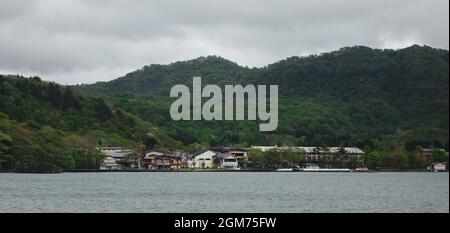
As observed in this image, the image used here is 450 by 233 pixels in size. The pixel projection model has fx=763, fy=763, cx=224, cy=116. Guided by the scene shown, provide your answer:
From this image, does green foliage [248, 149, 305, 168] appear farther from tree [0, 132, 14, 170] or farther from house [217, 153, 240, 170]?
tree [0, 132, 14, 170]

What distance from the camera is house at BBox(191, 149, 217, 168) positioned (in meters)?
138

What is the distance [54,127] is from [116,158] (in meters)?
14.4

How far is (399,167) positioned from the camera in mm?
135125

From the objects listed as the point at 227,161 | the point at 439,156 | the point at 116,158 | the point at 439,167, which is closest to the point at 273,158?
the point at 227,161

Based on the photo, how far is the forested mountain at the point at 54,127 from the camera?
107m

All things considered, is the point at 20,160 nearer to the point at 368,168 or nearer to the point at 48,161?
the point at 48,161

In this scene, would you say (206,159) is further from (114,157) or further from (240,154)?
(114,157)

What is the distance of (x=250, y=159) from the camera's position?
135500mm

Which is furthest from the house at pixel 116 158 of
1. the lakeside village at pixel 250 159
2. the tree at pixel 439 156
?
the tree at pixel 439 156

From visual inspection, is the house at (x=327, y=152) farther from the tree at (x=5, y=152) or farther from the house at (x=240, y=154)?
the tree at (x=5, y=152)
